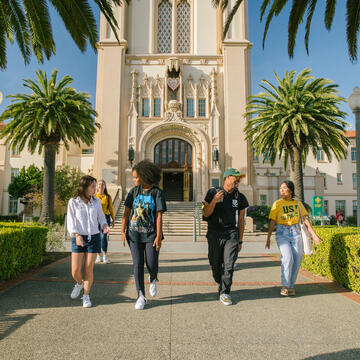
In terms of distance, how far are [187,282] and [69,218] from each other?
236 cm

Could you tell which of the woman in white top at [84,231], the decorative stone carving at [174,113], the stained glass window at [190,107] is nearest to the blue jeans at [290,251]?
the woman in white top at [84,231]

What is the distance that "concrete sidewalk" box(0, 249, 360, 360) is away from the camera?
2.55 metres

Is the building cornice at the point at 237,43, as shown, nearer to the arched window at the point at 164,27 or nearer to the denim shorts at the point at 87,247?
the arched window at the point at 164,27

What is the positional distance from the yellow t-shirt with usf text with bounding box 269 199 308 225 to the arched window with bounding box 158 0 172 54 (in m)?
23.8

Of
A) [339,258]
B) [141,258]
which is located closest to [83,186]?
[141,258]

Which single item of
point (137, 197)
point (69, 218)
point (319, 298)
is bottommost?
point (319, 298)

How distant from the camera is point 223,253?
4.18 m

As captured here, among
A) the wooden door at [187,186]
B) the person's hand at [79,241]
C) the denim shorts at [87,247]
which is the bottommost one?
the denim shorts at [87,247]

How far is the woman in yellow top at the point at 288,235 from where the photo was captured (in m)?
4.40

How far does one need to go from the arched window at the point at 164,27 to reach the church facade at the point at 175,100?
1.11 feet

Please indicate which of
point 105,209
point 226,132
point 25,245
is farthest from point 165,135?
point 25,245

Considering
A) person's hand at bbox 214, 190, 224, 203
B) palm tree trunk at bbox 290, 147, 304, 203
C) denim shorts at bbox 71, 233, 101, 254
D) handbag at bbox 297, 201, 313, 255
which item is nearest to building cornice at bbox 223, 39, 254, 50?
palm tree trunk at bbox 290, 147, 304, 203

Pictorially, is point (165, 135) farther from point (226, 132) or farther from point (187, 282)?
point (187, 282)

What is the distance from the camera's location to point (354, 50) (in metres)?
5.55
